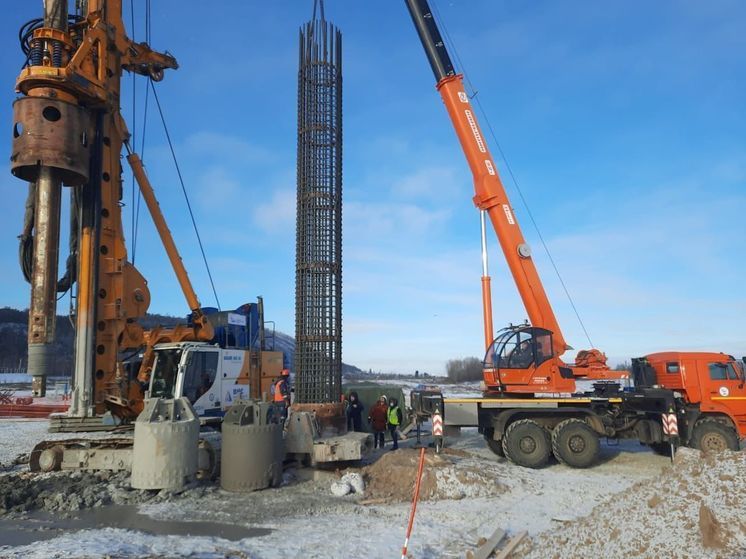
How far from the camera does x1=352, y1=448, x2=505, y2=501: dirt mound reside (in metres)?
9.62

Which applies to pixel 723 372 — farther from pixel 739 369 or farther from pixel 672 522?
pixel 672 522

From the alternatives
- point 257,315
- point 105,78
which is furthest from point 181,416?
point 105,78

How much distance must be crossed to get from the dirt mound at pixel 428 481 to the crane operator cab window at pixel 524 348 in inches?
136

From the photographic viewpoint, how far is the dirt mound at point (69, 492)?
8.53m

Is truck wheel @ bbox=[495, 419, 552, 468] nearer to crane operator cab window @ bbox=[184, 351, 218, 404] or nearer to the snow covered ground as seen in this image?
the snow covered ground

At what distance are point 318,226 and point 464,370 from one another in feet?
248

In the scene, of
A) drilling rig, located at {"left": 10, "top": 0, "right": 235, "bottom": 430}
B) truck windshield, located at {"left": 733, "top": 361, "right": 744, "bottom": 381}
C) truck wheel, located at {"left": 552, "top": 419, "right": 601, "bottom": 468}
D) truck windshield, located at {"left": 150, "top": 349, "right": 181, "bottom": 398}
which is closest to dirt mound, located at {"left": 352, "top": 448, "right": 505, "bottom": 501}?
truck wheel, located at {"left": 552, "top": 419, "right": 601, "bottom": 468}

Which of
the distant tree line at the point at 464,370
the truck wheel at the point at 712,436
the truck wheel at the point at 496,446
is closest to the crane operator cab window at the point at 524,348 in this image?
the truck wheel at the point at 496,446

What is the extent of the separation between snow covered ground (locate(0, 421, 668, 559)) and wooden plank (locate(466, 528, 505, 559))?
0.33 meters

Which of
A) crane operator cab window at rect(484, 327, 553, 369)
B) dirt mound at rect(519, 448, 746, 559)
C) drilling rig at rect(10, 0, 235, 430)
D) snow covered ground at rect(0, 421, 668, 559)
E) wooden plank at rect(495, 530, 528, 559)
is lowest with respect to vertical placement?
snow covered ground at rect(0, 421, 668, 559)

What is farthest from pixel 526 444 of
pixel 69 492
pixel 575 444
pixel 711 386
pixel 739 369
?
pixel 69 492

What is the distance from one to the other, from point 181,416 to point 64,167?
4806mm

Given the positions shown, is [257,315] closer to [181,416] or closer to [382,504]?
[181,416]

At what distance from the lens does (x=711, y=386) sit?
13336mm
